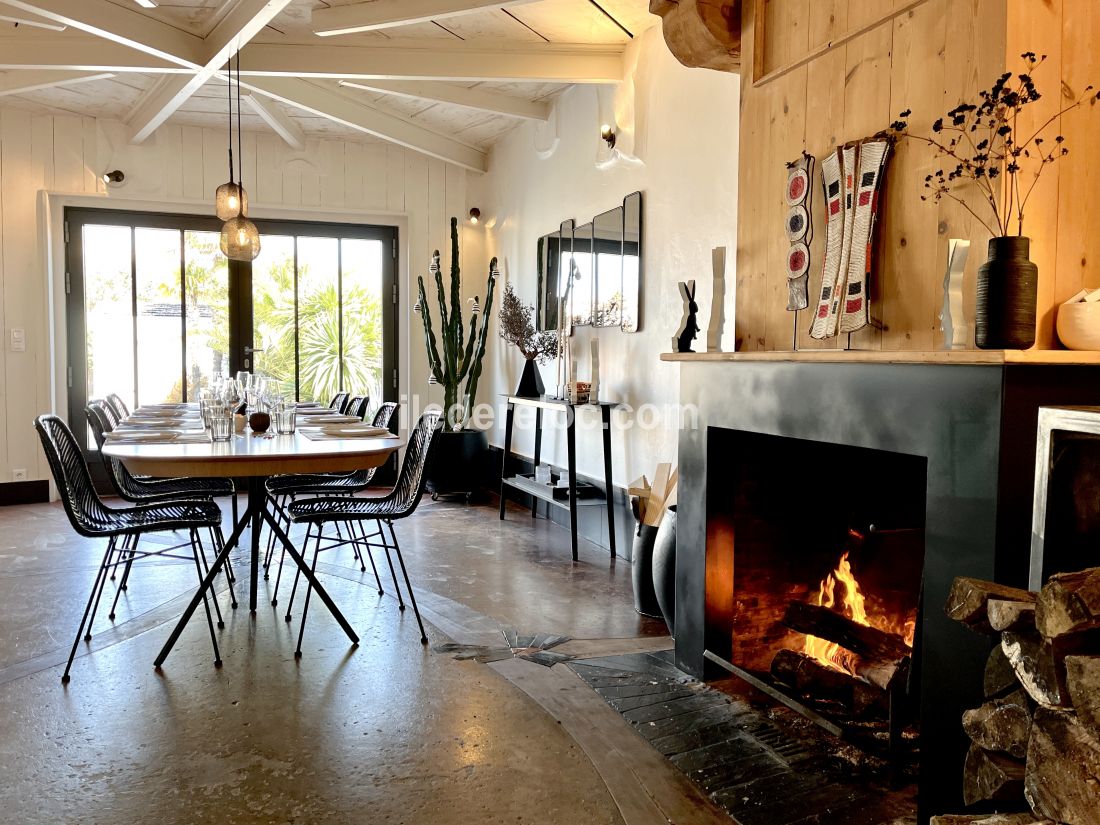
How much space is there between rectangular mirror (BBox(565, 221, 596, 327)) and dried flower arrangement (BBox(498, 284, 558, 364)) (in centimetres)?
36

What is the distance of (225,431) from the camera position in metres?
3.47

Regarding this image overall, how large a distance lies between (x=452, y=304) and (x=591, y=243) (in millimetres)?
1956

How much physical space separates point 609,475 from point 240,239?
7.97ft

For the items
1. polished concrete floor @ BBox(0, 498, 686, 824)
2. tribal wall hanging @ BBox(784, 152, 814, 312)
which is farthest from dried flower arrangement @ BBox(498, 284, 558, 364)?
tribal wall hanging @ BBox(784, 152, 814, 312)

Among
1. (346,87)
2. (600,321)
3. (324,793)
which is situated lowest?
(324,793)

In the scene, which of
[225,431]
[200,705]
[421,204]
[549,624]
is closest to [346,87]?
[421,204]

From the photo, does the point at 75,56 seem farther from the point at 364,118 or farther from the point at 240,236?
the point at 364,118

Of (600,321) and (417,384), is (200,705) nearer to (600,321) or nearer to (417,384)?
(600,321)

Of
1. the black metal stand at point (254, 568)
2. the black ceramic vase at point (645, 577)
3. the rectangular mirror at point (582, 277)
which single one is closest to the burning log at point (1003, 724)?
the black ceramic vase at point (645, 577)

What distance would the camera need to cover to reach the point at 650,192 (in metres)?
4.50

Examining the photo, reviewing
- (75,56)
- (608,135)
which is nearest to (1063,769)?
(608,135)

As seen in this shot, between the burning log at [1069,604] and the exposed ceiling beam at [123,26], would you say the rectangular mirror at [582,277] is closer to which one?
the exposed ceiling beam at [123,26]

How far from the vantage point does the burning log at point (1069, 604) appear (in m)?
1.37

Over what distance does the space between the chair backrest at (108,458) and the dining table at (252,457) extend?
24cm
